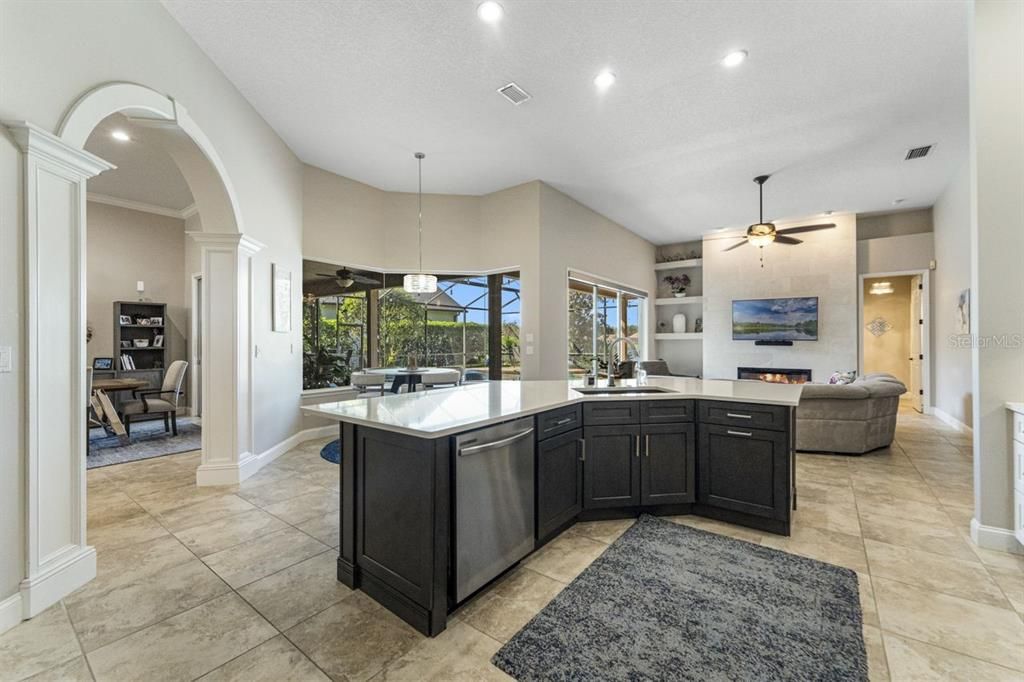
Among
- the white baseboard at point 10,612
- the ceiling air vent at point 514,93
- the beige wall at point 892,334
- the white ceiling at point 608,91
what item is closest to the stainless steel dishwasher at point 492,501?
the white baseboard at point 10,612

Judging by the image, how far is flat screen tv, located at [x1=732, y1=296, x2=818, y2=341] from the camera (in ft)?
24.6

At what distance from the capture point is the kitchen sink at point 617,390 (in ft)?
10.1

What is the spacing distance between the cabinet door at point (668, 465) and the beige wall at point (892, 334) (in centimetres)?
886

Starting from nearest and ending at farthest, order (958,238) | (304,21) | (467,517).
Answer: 1. (467,517)
2. (304,21)
3. (958,238)

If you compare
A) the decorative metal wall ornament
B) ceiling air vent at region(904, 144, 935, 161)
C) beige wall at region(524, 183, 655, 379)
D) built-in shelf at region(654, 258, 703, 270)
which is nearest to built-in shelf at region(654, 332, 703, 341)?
built-in shelf at region(654, 258, 703, 270)

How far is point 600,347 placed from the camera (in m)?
7.35

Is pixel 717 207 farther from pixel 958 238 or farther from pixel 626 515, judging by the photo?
pixel 626 515

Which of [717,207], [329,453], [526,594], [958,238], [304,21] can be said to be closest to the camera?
[526,594]

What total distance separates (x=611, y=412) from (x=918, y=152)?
5030 millimetres

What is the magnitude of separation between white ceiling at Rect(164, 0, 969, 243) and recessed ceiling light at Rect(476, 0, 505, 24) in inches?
2.4

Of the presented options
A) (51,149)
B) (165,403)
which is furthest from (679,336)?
(51,149)

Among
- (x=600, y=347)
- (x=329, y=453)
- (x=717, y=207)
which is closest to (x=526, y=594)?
(x=329, y=453)

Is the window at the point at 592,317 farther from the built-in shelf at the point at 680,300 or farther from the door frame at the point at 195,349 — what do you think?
the door frame at the point at 195,349

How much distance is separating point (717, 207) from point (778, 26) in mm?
4135
